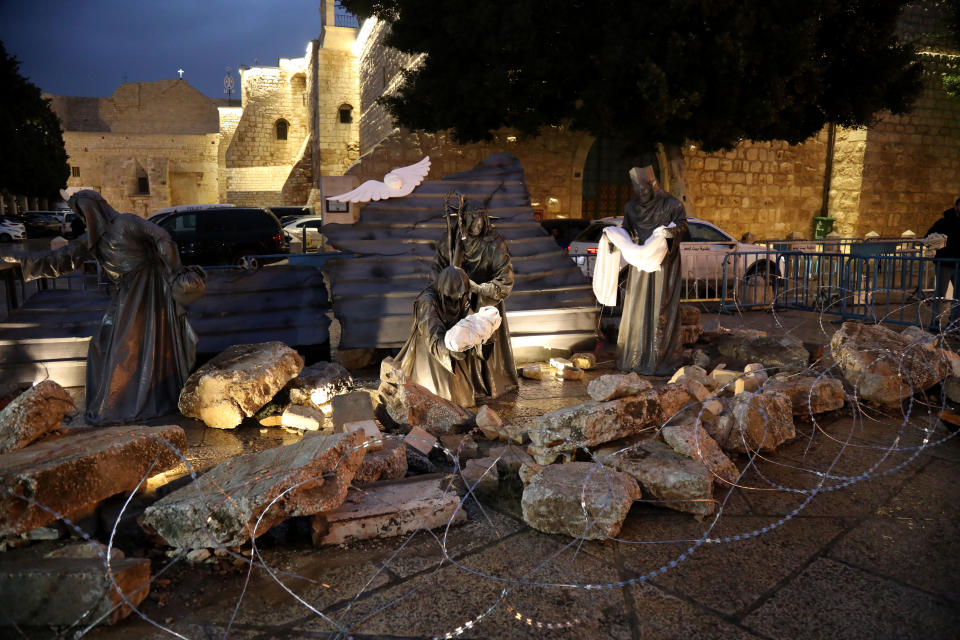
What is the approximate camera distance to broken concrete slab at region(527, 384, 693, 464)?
13.7 ft

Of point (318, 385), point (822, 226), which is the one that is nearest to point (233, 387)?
point (318, 385)

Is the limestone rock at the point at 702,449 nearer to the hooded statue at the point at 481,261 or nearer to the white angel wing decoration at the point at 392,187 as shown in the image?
the hooded statue at the point at 481,261

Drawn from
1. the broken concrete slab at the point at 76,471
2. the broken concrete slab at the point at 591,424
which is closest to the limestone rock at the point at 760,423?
the broken concrete slab at the point at 591,424

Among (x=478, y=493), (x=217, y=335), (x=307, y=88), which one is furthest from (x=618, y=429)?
(x=307, y=88)

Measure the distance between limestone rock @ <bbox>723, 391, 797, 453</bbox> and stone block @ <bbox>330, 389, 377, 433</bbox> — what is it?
7.98ft

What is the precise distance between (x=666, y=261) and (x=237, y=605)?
5289mm

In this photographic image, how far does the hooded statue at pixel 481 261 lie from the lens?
5.77 meters

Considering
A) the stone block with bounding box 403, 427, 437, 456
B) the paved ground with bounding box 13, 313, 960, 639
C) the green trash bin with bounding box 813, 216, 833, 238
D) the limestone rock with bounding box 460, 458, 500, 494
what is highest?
the green trash bin with bounding box 813, 216, 833, 238

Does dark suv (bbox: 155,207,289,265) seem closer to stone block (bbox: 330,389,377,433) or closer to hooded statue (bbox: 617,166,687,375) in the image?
hooded statue (bbox: 617,166,687,375)

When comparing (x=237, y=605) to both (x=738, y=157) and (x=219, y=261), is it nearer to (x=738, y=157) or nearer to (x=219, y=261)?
(x=219, y=261)

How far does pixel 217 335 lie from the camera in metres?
7.12

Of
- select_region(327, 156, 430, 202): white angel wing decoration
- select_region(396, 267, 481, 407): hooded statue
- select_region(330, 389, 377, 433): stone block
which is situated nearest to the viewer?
select_region(330, 389, 377, 433): stone block

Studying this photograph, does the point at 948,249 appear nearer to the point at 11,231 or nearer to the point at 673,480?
the point at 673,480

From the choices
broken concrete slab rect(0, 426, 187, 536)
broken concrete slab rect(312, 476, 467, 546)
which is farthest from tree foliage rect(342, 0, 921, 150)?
broken concrete slab rect(0, 426, 187, 536)
